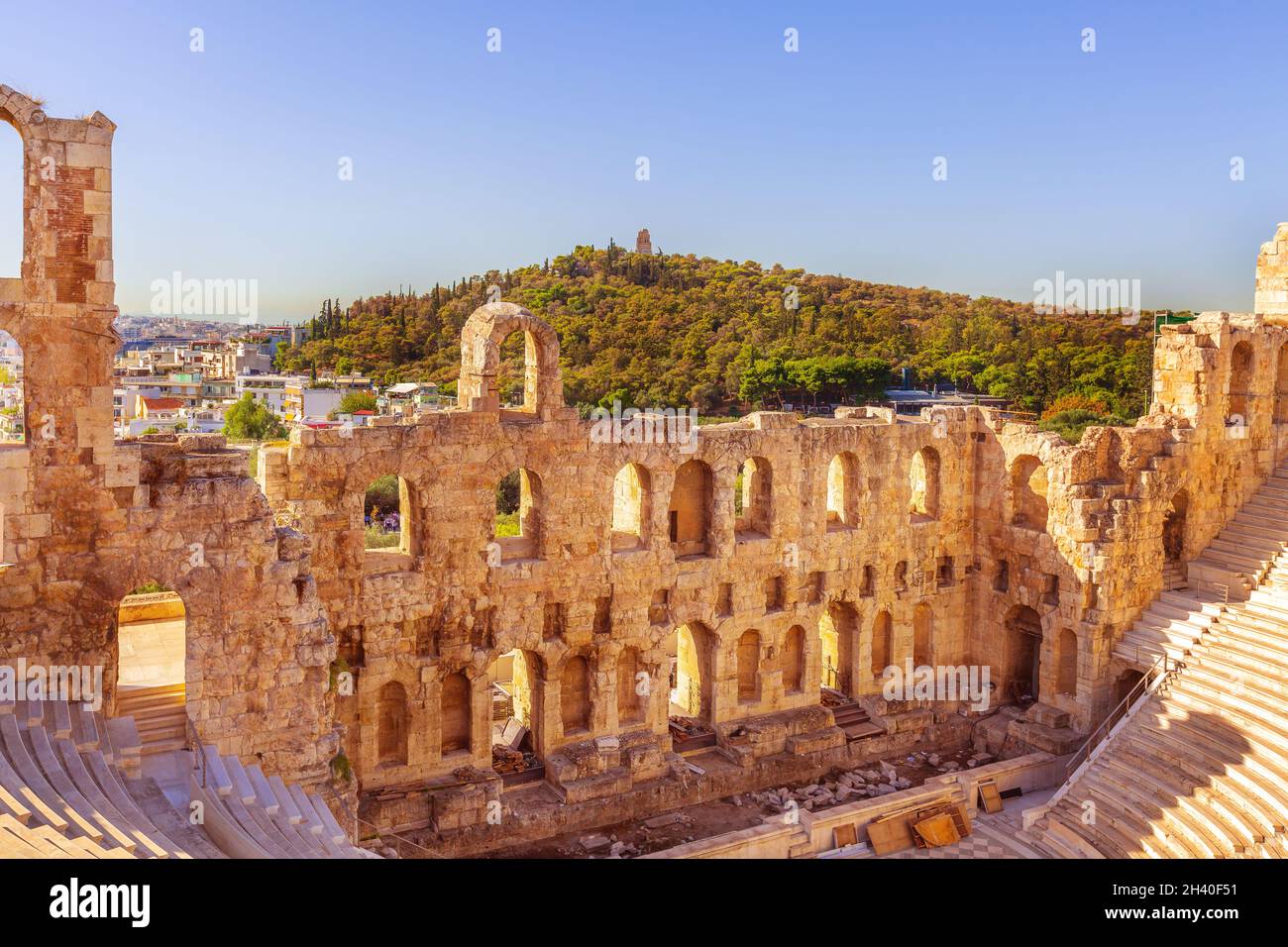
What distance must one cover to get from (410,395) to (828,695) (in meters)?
36.7

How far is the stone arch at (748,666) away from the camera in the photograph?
875 inches

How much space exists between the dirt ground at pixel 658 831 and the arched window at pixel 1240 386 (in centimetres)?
1374

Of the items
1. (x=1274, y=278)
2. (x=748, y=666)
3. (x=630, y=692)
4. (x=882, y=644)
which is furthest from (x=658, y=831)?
(x=1274, y=278)

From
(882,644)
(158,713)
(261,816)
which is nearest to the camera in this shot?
(261,816)

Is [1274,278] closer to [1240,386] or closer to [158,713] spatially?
[1240,386]

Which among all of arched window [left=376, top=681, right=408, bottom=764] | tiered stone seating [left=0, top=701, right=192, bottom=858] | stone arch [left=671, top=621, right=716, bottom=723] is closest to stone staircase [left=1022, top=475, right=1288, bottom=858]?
stone arch [left=671, top=621, right=716, bottom=723]

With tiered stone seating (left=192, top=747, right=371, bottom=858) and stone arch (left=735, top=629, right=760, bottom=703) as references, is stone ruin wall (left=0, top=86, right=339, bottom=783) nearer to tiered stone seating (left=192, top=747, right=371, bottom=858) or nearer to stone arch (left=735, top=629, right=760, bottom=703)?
tiered stone seating (left=192, top=747, right=371, bottom=858)

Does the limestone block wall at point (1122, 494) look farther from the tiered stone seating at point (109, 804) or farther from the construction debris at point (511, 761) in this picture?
the tiered stone seating at point (109, 804)

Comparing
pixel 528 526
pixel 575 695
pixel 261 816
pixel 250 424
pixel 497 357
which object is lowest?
pixel 575 695

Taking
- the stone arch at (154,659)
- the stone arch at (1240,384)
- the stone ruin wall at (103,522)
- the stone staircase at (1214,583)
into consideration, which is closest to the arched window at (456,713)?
the stone arch at (154,659)

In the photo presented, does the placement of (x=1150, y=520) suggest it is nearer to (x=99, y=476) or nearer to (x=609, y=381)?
(x=99, y=476)

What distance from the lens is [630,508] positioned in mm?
21594

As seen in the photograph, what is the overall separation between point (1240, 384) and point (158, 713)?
2394 centimetres

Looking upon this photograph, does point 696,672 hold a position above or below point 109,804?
below
